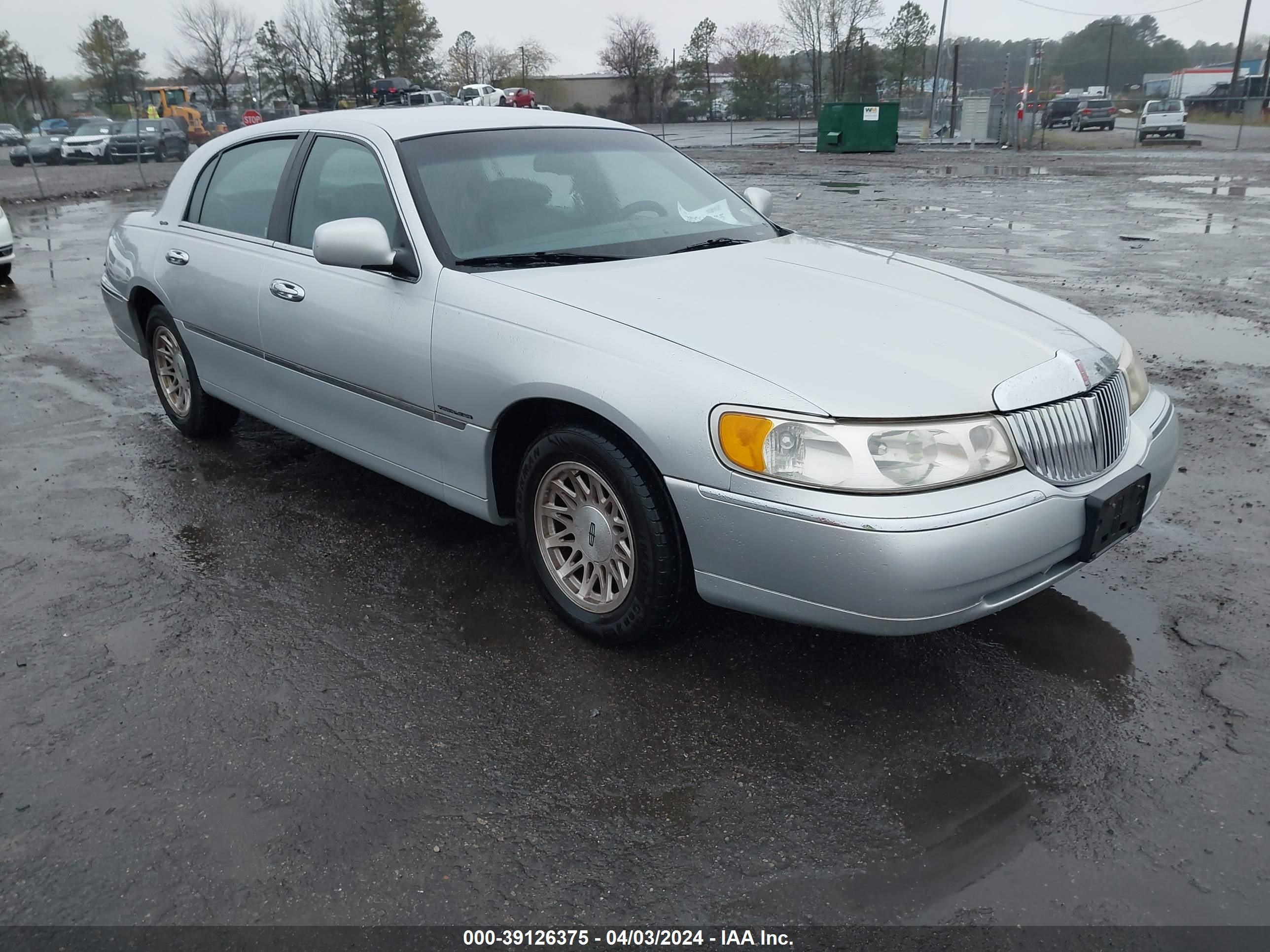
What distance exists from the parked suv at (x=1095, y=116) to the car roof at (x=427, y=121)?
48127 millimetres

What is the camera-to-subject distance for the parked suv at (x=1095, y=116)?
4575 cm

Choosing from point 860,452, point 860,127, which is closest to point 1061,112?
point 860,127

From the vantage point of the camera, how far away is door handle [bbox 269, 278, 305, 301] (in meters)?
4.14

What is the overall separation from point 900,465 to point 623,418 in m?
0.80

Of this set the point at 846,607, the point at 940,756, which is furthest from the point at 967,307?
the point at 940,756

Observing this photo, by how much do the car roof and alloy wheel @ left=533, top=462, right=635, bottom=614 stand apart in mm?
1654

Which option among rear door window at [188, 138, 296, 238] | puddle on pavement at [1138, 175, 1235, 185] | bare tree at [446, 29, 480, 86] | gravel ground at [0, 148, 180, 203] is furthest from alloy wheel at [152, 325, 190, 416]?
bare tree at [446, 29, 480, 86]

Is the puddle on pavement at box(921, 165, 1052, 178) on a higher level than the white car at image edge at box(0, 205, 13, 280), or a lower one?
lower

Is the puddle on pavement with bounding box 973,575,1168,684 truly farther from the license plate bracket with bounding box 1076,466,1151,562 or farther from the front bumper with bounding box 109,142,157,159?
the front bumper with bounding box 109,142,157,159

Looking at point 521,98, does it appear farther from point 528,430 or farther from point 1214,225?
point 528,430

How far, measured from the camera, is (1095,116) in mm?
45812

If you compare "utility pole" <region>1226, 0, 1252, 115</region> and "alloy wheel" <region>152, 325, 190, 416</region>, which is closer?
"alloy wheel" <region>152, 325, 190, 416</region>

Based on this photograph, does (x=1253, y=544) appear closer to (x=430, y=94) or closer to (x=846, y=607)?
(x=846, y=607)

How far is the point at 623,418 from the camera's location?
9.72 feet
